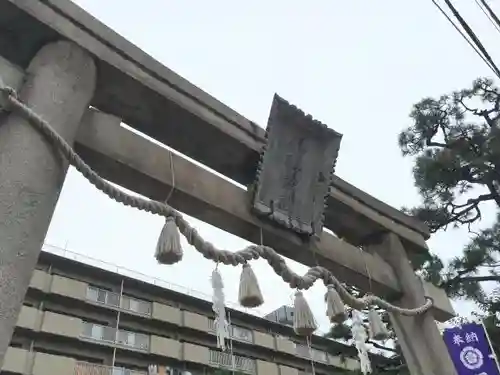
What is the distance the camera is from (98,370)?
1222 centimetres

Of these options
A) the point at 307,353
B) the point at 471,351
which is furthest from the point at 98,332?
the point at 471,351

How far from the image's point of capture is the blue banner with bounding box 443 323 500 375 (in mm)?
3817

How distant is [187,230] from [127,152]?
375 mm

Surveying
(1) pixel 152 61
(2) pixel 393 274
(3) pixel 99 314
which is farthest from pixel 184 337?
(1) pixel 152 61

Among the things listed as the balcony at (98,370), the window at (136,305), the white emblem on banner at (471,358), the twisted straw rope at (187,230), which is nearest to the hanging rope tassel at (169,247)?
the twisted straw rope at (187,230)

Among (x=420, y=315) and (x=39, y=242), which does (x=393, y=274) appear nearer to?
(x=420, y=315)

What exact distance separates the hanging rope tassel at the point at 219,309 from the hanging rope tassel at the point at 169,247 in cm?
26

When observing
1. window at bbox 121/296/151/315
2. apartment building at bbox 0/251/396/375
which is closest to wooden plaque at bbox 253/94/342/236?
apartment building at bbox 0/251/396/375

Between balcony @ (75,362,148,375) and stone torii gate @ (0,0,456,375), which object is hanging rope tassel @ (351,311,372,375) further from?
balcony @ (75,362,148,375)

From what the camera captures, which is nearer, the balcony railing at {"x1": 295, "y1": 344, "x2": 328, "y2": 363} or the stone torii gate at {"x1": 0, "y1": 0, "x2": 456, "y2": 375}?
the stone torii gate at {"x1": 0, "y1": 0, "x2": 456, "y2": 375}

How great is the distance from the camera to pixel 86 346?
12438 millimetres

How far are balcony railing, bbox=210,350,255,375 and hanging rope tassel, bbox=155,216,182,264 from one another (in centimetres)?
1414

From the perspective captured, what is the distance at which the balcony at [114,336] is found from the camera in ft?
41.7

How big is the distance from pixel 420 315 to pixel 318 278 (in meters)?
0.85
